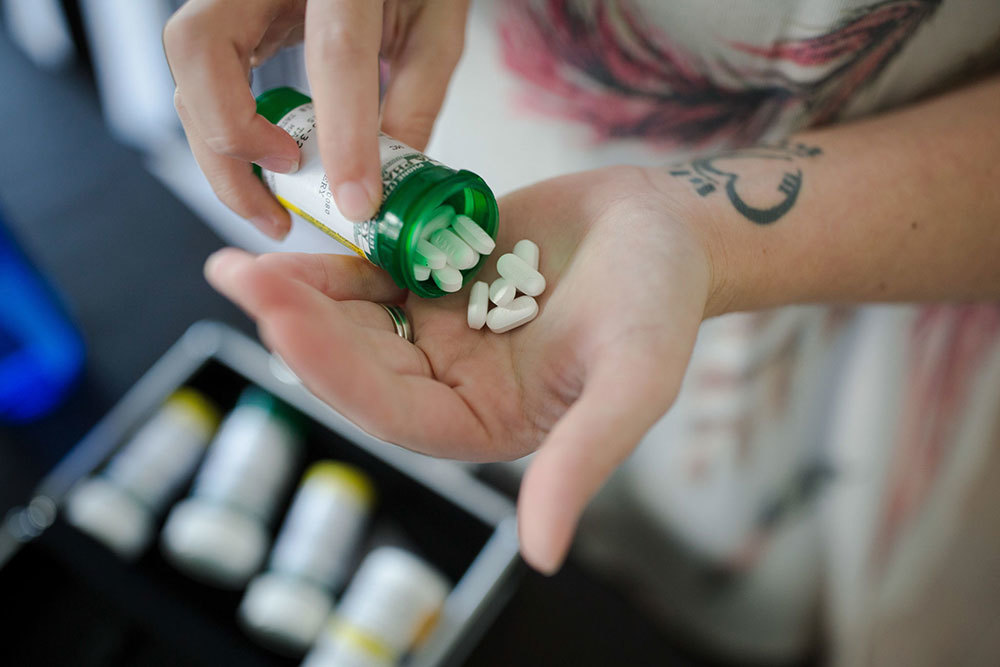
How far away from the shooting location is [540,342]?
0.62 metres

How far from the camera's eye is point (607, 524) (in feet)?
3.89

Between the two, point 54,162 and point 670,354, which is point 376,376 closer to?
point 670,354

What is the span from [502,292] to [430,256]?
0.25ft

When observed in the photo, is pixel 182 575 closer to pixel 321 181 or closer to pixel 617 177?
pixel 321 181

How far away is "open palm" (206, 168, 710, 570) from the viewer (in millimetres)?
471

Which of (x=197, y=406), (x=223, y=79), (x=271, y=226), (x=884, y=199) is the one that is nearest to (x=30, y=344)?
(x=197, y=406)

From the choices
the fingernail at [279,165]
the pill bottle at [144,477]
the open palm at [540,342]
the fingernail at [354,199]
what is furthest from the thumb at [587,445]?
the pill bottle at [144,477]

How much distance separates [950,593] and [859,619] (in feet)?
0.95

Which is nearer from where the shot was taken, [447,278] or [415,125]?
[447,278]

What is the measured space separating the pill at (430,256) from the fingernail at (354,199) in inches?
2.5

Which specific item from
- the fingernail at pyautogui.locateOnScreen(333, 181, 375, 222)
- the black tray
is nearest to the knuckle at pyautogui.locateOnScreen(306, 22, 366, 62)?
the fingernail at pyautogui.locateOnScreen(333, 181, 375, 222)

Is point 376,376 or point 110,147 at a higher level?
point 376,376

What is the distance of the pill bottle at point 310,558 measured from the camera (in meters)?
0.85

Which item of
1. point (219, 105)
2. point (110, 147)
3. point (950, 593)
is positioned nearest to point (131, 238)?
point (110, 147)
